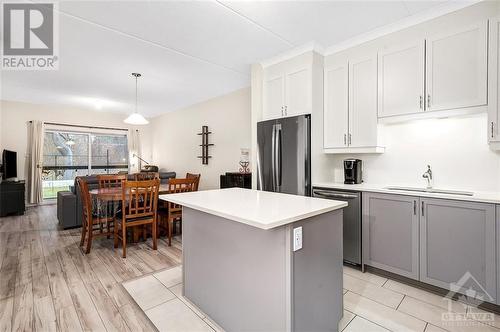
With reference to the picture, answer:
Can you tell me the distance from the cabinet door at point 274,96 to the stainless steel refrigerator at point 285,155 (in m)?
0.16

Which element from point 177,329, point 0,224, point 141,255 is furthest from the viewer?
point 0,224

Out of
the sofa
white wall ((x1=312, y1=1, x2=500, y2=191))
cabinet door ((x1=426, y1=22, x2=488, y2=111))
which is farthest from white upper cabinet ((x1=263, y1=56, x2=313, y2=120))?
the sofa

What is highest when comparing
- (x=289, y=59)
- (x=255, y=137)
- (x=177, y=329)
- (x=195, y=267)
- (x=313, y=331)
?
(x=289, y=59)

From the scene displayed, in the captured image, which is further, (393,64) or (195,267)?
(393,64)

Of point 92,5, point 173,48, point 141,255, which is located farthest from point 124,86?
point 141,255

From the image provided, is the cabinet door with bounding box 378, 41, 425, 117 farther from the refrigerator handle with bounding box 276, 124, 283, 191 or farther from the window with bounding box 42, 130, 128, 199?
the window with bounding box 42, 130, 128, 199

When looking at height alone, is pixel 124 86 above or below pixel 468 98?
above

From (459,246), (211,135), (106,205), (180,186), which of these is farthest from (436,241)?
(211,135)

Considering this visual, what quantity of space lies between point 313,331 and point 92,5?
316 cm

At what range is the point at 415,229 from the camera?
7.34 feet

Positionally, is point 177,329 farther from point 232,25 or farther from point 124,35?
point 124,35

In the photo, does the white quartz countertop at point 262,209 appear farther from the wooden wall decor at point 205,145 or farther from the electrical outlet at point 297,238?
the wooden wall decor at point 205,145

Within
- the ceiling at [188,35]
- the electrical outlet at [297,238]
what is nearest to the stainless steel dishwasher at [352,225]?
the electrical outlet at [297,238]

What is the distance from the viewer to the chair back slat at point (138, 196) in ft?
9.77
